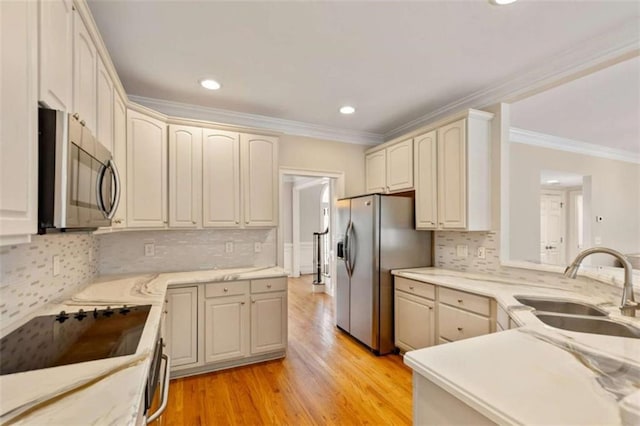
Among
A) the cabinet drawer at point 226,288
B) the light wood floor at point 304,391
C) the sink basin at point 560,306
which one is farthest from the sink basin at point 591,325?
the cabinet drawer at point 226,288

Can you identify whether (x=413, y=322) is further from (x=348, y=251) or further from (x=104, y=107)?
(x=104, y=107)

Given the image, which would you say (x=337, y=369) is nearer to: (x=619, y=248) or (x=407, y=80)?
(x=407, y=80)

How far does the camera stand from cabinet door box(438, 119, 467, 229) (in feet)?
9.17

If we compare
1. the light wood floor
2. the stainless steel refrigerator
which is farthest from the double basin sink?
the stainless steel refrigerator

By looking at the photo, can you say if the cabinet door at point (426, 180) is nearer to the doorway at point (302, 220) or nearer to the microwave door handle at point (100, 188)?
A: the microwave door handle at point (100, 188)

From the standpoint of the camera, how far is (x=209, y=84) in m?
2.70

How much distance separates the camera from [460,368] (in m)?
1.01

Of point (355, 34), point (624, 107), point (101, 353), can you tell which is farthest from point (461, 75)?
point (101, 353)

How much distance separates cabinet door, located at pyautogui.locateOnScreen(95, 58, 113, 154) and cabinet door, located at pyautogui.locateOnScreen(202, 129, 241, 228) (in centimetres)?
98

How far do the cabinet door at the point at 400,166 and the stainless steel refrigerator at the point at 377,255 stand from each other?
247 mm

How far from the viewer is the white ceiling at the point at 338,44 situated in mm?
1776

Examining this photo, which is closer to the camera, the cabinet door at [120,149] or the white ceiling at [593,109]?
the cabinet door at [120,149]

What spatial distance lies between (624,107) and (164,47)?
174 inches

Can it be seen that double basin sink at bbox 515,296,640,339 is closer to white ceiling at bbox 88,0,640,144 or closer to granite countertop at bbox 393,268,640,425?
granite countertop at bbox 393,268,640,425
